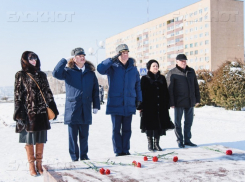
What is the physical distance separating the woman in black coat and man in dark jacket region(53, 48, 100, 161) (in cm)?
124

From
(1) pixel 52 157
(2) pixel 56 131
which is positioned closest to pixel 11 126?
(2) pixel 56 131

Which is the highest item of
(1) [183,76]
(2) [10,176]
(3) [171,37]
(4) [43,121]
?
(3) [171,37]

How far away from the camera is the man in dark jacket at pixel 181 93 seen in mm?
6074

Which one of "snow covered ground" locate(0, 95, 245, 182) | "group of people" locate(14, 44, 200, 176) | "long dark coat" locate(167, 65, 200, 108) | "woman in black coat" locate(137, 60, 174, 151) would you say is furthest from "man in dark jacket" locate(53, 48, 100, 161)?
"long dark coat" locate(167, 65, 200, 108)

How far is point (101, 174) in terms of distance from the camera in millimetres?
3248

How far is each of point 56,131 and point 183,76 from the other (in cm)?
446

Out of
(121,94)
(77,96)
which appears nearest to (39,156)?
(77,96)

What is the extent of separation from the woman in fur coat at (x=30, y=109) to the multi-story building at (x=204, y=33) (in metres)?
52.4

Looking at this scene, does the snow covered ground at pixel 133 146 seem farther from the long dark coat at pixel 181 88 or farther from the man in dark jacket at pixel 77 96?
the long dark coat at pixel 181 88

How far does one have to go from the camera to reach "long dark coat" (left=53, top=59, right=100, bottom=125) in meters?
4.72

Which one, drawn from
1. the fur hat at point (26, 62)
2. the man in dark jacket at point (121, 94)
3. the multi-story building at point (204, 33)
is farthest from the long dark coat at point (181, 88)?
the multi-story building at point (204, 33)

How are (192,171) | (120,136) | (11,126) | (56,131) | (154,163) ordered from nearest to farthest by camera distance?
1. (192,171)
2. (154,163)
3. (120,136)
4. (56,131)
5. (11,126)

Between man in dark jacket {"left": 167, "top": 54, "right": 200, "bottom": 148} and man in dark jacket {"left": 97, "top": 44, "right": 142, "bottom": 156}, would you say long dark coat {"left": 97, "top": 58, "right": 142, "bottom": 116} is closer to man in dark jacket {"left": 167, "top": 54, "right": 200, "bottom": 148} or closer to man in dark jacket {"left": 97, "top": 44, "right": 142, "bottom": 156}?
man in dark jacket {"left": 97, "top": 44, "right": 142, "bottom": 156}

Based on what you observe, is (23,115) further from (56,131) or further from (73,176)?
(56,131)
